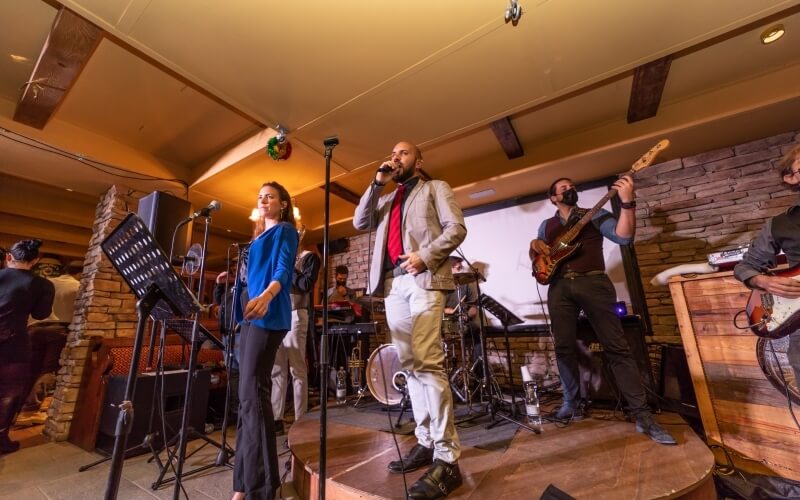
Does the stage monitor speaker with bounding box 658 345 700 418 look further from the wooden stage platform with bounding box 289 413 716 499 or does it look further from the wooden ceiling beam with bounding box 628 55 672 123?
the wooden ceiling beam with bounding box 628 55 672 123

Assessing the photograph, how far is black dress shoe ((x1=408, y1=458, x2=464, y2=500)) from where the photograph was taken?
4.33 feet

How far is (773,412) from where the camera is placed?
198cm

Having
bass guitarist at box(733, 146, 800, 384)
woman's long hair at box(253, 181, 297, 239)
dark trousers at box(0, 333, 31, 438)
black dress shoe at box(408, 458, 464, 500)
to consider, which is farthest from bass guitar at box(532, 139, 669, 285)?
dark trousers at box(0, 333, 31, 438)

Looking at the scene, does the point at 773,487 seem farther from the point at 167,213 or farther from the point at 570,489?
the point at 167,213

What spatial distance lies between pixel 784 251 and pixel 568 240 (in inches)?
43.6

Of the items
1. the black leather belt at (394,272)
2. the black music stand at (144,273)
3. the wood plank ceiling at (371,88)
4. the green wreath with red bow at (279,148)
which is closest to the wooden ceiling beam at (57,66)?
the wood plank ceiling at (371,88)

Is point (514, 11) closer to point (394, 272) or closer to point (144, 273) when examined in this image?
point (394, 272)

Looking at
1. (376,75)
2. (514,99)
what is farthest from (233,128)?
(514,99)

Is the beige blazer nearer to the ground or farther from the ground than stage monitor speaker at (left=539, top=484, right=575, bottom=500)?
farther from the ground

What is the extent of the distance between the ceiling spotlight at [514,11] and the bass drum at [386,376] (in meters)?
2.94

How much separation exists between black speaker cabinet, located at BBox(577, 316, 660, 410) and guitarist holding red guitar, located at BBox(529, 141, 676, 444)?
0.41m

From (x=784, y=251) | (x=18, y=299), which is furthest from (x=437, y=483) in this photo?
(x=18, y=299)

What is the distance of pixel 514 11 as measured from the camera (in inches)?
79.6

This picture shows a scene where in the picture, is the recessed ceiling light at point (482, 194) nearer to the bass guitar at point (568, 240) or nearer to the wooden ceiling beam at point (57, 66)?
the bass guitar at point (568, 240)
